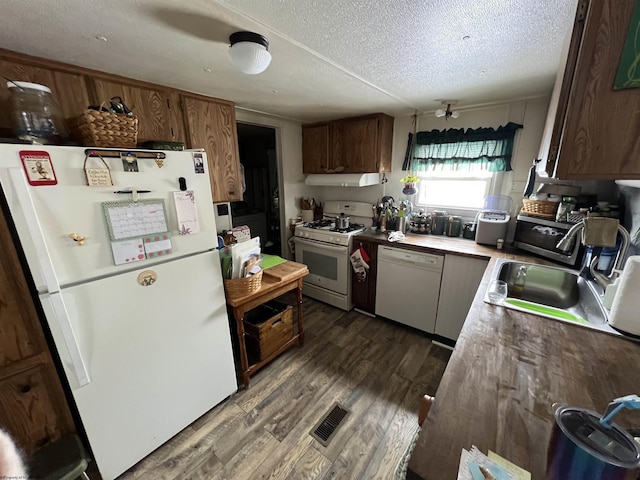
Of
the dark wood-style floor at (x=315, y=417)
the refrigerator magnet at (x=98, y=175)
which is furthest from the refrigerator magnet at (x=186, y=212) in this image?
the dark wood-style floor at (x=315, y=417)

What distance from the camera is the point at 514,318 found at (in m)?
1.18

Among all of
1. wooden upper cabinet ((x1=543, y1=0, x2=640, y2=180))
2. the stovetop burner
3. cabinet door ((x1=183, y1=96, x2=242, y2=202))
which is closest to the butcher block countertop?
wooden upper cabinet ((x1=543, y1=0, x2=640, y2=180))

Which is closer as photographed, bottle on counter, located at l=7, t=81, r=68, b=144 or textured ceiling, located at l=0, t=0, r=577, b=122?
textured ceiling, located at l=0, t=0, r=577, b=122

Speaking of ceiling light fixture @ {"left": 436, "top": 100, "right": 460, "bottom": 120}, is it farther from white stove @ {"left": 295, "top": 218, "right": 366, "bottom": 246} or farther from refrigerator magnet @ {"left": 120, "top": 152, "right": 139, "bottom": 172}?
refrigerator magnet @ {"left": 120, "top": 152, "right": 139, "bottom": 172}

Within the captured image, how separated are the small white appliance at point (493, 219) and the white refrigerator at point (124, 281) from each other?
222cm

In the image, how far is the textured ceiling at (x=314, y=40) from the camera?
37.8 inches

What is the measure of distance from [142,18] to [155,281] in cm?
115

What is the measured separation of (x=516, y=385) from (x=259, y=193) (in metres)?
4.38

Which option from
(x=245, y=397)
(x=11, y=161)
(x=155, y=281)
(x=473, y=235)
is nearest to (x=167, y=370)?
(x=155, y=281)

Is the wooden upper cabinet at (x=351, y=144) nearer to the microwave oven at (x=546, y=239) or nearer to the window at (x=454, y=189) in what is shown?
the window at (x=454, y=189)

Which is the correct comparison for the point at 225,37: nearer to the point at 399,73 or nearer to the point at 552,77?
the point at 399,73

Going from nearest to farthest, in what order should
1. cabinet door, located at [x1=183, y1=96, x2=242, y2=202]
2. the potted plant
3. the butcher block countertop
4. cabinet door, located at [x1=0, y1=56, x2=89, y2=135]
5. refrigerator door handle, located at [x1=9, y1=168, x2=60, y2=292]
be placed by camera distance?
1. the butcher block countertop
2. refrigerator door handle, located at [x1=9, y1=168, x2=60, y2=292]
3. cabinet door, located at [x1=0, y1=56, x2=89, y2=135]
4. cabinet door, located at [x1=183, y1=96, x2=242, y2=202]
5. the potted plant

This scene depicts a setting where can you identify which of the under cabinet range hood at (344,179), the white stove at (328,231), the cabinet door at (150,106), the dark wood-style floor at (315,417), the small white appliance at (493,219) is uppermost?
the cabinet door at (150,106)

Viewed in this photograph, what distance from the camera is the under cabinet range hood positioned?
2.79 metres
